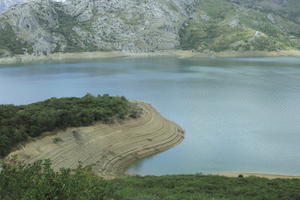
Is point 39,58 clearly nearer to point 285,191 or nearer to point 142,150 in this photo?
point 142,150

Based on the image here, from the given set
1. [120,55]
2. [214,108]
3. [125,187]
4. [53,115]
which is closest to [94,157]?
[53,115]

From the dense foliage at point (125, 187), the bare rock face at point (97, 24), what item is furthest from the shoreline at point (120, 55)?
the dense foliage at point (125, 187)

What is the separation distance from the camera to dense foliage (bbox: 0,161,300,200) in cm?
1066

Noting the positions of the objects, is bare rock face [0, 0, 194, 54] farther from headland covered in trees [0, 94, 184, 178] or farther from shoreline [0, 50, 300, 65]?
headland covered in trees [0, 94, 184, 178]

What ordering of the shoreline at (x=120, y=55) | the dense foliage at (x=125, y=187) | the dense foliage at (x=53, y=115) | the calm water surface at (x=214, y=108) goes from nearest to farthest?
the dense foliage at (x=125, y=187) → the dense foliage at (x=53, y=115) → the calm water surface at (x=214, y=108) → the shoreline at (x=120, y=55)

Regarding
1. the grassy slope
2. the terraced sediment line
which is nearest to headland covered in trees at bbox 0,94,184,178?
the terraced sediment line

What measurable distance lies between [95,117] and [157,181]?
16.2 meters

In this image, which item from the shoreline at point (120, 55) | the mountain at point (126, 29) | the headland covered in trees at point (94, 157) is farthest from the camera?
the mountain at point (126, 29)

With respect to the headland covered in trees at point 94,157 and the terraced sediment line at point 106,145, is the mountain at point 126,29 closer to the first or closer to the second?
the headland covered in trees at point 94,157

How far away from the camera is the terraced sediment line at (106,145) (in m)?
29.4

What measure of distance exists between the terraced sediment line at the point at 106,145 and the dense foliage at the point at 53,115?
0.98m

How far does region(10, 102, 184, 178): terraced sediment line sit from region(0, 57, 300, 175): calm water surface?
151cm

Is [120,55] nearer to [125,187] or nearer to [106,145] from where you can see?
[106,145]

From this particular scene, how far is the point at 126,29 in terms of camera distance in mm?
179750
